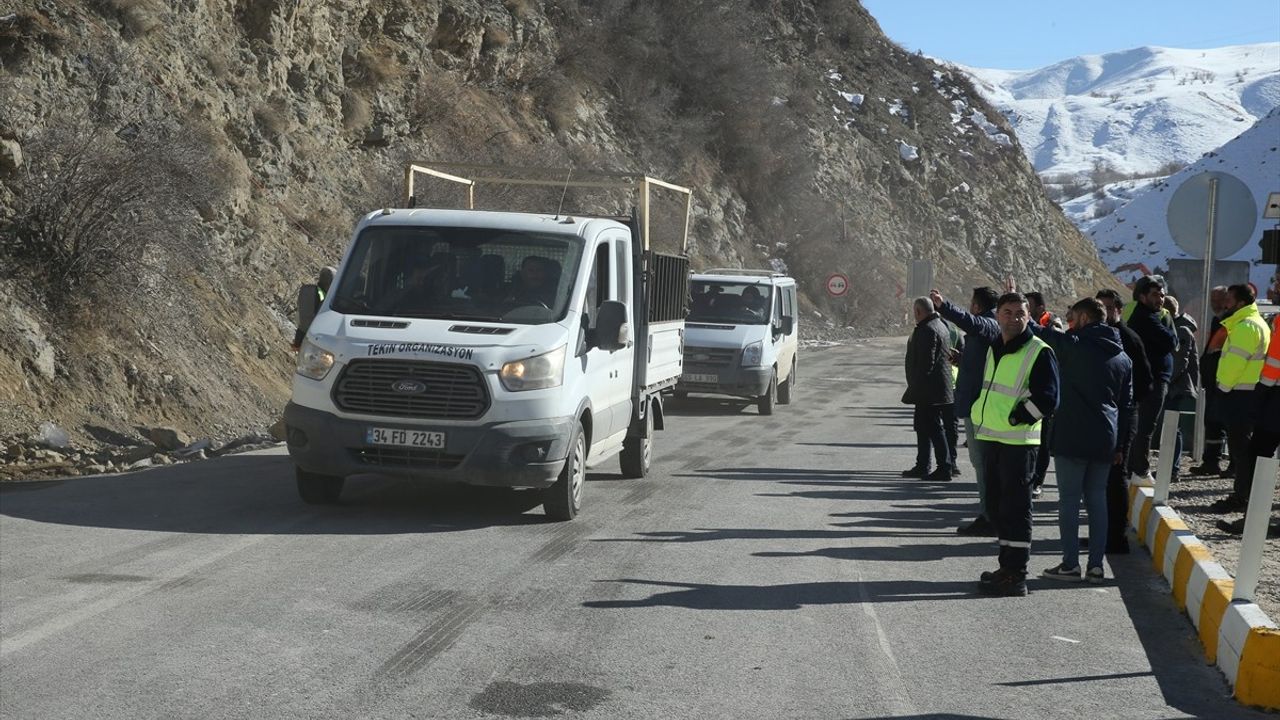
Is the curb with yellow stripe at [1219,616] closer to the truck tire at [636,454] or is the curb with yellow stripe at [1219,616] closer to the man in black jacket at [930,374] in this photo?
the man in black jacket at [930,374]

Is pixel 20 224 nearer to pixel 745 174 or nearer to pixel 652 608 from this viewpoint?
pixel 652 608

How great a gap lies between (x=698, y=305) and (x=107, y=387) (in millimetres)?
8994

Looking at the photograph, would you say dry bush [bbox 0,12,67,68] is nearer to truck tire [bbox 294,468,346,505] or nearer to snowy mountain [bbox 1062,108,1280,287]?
truck tire [bbox 294,468,346,505]

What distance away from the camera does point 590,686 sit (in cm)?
621

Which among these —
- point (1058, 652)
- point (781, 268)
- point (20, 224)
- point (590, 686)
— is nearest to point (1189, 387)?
point (1058, 652)

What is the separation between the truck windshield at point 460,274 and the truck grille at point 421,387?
0.66 metres

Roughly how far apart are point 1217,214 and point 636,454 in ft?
18.7

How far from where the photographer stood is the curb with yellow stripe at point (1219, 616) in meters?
6.31

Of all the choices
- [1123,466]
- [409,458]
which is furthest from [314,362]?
[1123,466]

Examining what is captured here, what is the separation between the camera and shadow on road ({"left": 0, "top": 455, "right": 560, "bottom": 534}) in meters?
9.98

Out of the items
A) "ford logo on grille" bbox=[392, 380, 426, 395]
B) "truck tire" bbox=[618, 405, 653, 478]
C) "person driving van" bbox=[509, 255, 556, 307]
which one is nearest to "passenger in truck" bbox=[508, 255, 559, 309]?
"person driving van" bbox=[509, 255, 556, 307]

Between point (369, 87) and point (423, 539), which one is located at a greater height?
point (369, 87)

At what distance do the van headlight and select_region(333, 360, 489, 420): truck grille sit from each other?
191 millimetres

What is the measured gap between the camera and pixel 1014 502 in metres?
8.66
